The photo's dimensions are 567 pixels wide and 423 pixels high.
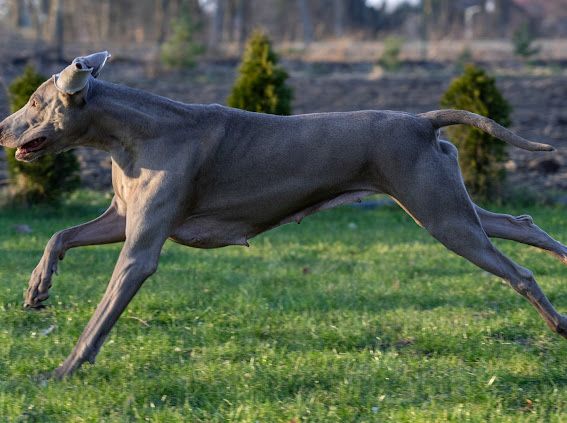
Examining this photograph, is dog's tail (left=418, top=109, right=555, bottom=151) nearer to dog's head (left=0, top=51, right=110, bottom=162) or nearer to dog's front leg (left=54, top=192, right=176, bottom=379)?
dog's front leg (left=54, top=192, right=176, bottom=379)

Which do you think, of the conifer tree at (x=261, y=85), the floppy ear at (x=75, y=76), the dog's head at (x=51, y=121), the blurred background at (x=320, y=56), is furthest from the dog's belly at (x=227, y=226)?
the blurred background at (x=320, y=56)

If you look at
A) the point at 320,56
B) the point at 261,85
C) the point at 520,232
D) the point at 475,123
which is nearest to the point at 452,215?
the point at 475,123

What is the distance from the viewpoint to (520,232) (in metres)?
5.95

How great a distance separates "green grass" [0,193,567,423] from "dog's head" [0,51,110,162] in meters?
1.15

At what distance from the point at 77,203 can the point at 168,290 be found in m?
4.33

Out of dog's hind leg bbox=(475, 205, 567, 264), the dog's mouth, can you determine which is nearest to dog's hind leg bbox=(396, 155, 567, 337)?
dog's hind leg bbox=(475, 205, 567, 264)

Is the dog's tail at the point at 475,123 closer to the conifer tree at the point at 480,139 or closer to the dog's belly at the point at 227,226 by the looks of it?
the dog's belly at the point at 227,226

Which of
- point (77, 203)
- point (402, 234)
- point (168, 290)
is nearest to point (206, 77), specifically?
point (77, 203)

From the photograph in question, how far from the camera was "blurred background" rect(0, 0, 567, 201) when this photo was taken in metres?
16.4

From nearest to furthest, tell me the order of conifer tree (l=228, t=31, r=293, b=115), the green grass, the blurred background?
1. the green grass
2. conifer tree (l=228, t=31, r=293, b=115)
3. the blurred background

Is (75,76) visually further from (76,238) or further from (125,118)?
(76,238)

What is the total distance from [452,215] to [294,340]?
1.24m

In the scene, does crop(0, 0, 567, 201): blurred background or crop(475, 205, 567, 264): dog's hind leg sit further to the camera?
crop(0, 0, 567, 201): blurred background

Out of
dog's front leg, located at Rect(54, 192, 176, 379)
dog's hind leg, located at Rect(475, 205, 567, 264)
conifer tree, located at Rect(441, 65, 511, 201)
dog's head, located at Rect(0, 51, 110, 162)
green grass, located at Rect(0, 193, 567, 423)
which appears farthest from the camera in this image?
conifer tree, located at Rect(441, 65, 511, 201)
